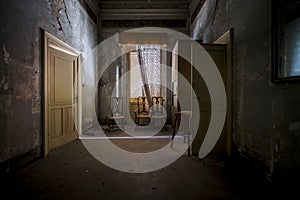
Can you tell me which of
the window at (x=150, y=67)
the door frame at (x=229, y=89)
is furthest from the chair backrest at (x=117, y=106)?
the door frame at (x=229, y=89)

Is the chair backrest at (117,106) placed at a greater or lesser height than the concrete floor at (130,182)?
greater

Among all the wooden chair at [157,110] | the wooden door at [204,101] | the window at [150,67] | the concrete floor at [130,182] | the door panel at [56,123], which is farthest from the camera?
the window at [150,67]

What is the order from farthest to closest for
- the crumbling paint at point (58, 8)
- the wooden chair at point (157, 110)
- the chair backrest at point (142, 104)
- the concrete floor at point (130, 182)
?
the chair backrest at point (142, 104) < the wooden chair at point (157, 110) < the crumbling paint at point (58, 8) < the concrete floor at point (130, 182)

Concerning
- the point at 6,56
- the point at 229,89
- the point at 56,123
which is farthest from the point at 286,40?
the point at 56,123

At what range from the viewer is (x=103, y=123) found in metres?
7.41

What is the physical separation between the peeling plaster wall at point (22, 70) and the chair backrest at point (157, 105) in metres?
3.65

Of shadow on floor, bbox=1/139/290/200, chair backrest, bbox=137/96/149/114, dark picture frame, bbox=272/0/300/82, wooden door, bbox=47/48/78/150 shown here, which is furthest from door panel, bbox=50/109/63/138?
dark picture frame, bbox=272/0/300/82

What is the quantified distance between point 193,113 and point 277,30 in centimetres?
185

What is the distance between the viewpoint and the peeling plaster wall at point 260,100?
2008 mm

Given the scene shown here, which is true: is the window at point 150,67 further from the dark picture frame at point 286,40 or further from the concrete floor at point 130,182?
the dark picture frame at point 286,40

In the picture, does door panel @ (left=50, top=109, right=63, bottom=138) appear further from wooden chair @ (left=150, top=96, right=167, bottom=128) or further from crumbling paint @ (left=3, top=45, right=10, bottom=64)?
wooden chair @ (left=150, top=96, right=167, bottom=128)

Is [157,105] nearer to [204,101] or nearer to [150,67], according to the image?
[150,67]

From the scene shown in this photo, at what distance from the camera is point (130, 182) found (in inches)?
99.5

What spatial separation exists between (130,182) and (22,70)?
2141mm
